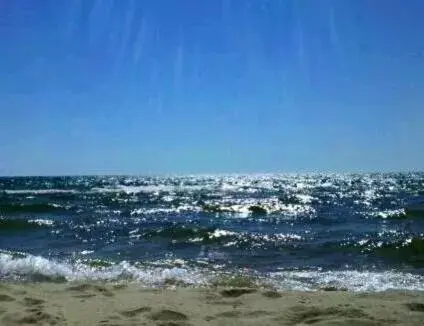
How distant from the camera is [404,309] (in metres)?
5.70

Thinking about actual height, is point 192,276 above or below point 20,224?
above

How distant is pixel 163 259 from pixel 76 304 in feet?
17.2

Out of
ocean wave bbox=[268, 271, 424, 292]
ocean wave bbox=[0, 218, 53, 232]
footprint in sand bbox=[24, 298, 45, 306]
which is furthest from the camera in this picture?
ocean wave bbox=[0, 218, 53, 232]

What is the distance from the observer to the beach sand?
17.3 feet

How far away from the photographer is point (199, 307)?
5934 millimetres

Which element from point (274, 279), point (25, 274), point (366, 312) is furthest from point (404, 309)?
point (25, 274)

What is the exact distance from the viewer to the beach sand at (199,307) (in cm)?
526

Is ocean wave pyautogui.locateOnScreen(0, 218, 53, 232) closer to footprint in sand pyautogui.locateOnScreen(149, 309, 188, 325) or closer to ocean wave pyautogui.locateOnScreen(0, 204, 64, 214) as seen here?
ocean wave pyautogui.locateOnScreen(0, 204, 64, 214)

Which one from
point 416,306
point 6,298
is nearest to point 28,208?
point 6,298

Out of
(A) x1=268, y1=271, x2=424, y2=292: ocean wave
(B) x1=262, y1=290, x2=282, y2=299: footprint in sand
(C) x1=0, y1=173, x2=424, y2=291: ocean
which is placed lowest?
(C) x1=0, y1=173, x2=424, y2=291: ocean

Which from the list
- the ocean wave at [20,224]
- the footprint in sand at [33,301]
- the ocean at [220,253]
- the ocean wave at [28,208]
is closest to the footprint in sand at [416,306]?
the ocean at [220,253]

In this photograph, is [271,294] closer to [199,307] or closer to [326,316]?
[199,307]

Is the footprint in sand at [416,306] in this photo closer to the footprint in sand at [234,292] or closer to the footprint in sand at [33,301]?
the footprint in sand at [234,292]

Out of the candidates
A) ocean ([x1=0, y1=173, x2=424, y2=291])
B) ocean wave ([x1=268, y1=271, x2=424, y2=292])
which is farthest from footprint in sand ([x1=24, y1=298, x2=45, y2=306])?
ocean wave ([x1=268, y1=271, x2=424, y2=292])
